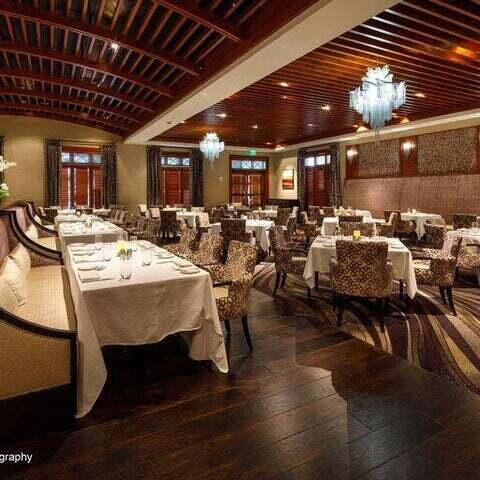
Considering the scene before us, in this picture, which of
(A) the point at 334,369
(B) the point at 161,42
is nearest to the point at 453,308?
(A) the point at 334,369

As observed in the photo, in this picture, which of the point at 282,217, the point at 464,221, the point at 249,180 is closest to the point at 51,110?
the point at 282,217

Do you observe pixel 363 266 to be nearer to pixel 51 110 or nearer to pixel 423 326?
pixel 423 326

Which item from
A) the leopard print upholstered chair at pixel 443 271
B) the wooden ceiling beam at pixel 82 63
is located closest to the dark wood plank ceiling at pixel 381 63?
the wooden ceiling beam at pixel 82 63

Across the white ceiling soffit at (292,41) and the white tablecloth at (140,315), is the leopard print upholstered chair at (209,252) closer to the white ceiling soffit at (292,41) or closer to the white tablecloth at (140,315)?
the white tablecloth at (140,315)

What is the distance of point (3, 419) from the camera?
6.76 feet

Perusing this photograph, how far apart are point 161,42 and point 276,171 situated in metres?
11.3

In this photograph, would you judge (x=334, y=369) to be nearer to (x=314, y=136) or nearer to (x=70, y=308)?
(x=70, y=308)

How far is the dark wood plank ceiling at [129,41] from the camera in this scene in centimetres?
463

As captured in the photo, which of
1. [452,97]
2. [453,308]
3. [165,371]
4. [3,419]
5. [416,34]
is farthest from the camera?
[452,97]

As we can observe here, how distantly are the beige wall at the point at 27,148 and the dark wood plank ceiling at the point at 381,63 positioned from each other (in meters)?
4.34

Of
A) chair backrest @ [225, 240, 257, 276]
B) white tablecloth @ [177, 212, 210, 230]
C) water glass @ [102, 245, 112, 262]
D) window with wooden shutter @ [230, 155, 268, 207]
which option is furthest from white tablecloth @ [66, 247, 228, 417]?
window with wooden shutter @ [230, 155, 268, 207]

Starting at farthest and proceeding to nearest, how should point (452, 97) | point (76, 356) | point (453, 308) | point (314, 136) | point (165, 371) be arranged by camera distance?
point (314, 136), point (452, 97), point (453, 308), point (165, 371), point (76, 356)

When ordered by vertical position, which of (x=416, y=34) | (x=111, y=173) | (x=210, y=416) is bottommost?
(x=210, y=416)

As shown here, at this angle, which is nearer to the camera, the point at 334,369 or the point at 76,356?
the point at 76,356
